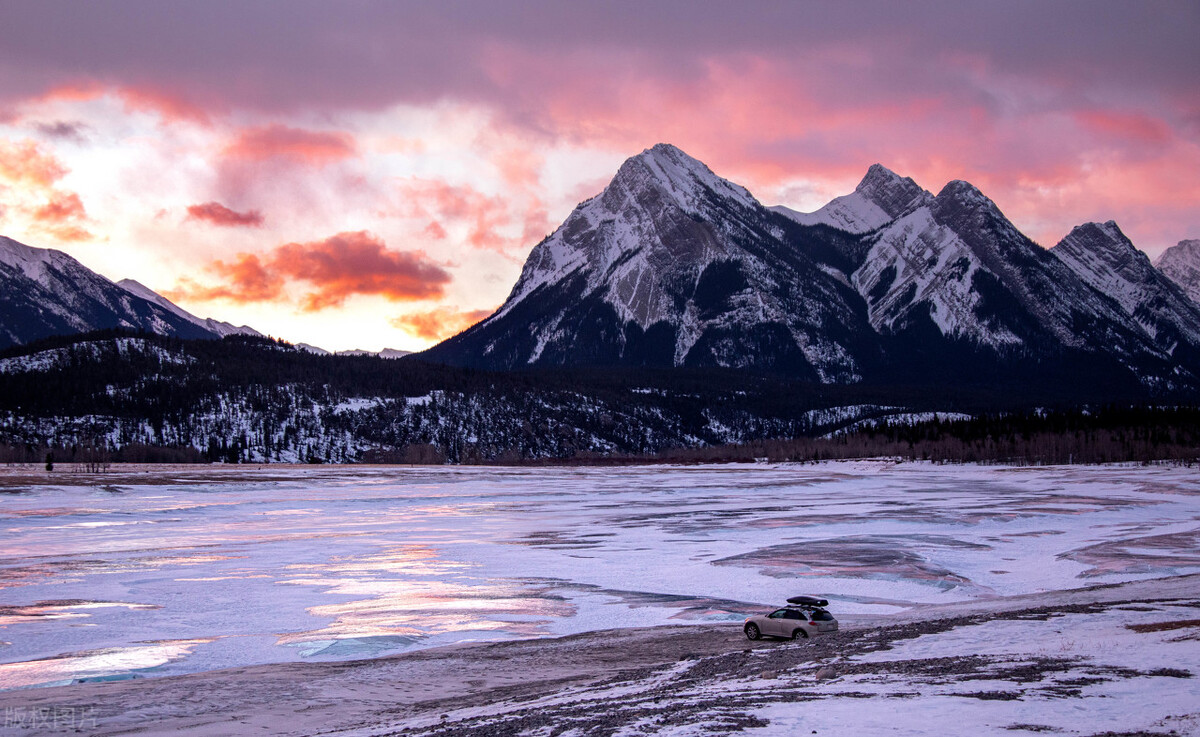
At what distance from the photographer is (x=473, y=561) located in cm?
4825

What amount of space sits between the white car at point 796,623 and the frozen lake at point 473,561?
14.5 ft

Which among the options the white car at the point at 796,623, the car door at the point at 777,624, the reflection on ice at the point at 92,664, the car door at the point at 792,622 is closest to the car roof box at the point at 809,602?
the white car at the point at 796,623

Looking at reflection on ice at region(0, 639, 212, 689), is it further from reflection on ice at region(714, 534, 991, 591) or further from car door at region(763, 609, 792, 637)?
reflection on ice at region(714, 534, 991, 591)

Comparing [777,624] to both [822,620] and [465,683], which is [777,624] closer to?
[822,620]

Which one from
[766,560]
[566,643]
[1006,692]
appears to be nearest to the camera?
[1006,692]

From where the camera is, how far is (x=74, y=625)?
1245 inches

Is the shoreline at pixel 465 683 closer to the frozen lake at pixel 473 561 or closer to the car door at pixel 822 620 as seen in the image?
the car door at pixel 822 620

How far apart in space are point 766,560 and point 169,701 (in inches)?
1225

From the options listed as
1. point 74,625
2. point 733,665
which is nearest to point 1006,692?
point 733,665

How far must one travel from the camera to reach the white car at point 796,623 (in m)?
29.2

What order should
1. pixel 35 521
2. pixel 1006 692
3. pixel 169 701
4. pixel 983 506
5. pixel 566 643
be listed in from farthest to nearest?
1. pixel 983 506
2. pixel 35 521
3. pixel 566 643
4. pixel 169 701
5. pixel 1006 692

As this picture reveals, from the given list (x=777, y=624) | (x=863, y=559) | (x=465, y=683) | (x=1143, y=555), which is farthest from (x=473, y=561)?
(x=1143, y=555)

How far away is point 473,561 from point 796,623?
2263 cm

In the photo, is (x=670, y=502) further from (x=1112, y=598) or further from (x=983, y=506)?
(x=1112, y=598)
